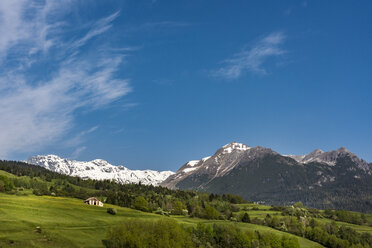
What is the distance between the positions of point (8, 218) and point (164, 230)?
45415 mm

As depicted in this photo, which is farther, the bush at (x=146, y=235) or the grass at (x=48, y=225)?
the bush at (x=146, y=235)

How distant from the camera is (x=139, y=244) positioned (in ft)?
311

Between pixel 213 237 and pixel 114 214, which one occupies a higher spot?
pixel 114 214

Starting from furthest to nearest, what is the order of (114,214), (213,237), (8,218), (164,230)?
(114,214) < (213,237) < (164,230) < (8,218)

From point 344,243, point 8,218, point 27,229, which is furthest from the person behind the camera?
point 344,243

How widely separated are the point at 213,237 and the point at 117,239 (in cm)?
5716

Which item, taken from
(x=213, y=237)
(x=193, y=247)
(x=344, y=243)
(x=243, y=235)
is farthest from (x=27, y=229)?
(x=344, y=243)

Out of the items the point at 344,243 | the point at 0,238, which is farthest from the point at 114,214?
the point at 344,243

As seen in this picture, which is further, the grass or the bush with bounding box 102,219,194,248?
the bush with bounding box 102,219,194,248

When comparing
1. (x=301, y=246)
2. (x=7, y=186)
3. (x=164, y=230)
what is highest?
(x=7, y=186)

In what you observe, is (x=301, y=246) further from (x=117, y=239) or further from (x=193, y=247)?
(x=117, y=239)

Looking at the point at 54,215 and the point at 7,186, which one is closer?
the point at 54,215

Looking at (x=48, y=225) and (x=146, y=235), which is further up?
(x=48, y=225)

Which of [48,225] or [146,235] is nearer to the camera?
[48,225]
